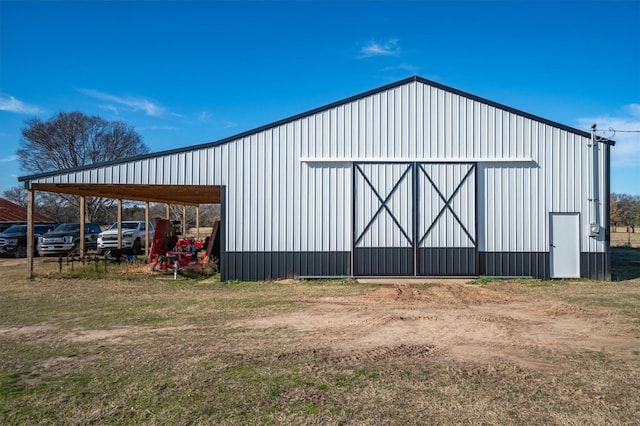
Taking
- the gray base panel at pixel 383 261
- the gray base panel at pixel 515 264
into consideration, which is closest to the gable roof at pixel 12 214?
the gray base panel at pixel 383 261

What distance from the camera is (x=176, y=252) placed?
1650 cm

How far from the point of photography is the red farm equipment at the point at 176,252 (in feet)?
52.6

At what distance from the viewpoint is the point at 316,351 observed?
6.55m

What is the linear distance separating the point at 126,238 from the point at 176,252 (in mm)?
8735

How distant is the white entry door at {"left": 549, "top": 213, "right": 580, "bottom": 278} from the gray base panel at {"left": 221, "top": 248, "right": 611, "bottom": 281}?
1.14 ft

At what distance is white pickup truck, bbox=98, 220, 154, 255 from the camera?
23.4 meters

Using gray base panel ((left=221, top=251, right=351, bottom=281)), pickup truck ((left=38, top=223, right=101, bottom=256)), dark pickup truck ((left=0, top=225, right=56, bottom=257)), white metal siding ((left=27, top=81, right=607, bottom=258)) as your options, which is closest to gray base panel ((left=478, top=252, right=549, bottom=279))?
white metal siding ((left=27, top=81, right=607, bottom=258))

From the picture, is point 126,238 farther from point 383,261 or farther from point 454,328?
point 454,328

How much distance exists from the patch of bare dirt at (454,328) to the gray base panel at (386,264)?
2.88 m

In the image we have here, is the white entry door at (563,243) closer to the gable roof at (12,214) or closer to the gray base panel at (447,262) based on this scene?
the gray base panel at (447,262)

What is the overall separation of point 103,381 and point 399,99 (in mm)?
11834

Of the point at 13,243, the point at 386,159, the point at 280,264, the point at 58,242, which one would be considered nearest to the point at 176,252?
the point at 280,264

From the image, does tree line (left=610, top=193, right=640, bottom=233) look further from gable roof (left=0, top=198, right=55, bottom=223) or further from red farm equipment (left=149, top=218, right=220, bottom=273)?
gable roof (left=0, top=198, right=55, bottom=223)

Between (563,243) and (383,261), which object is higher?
(563,243)
